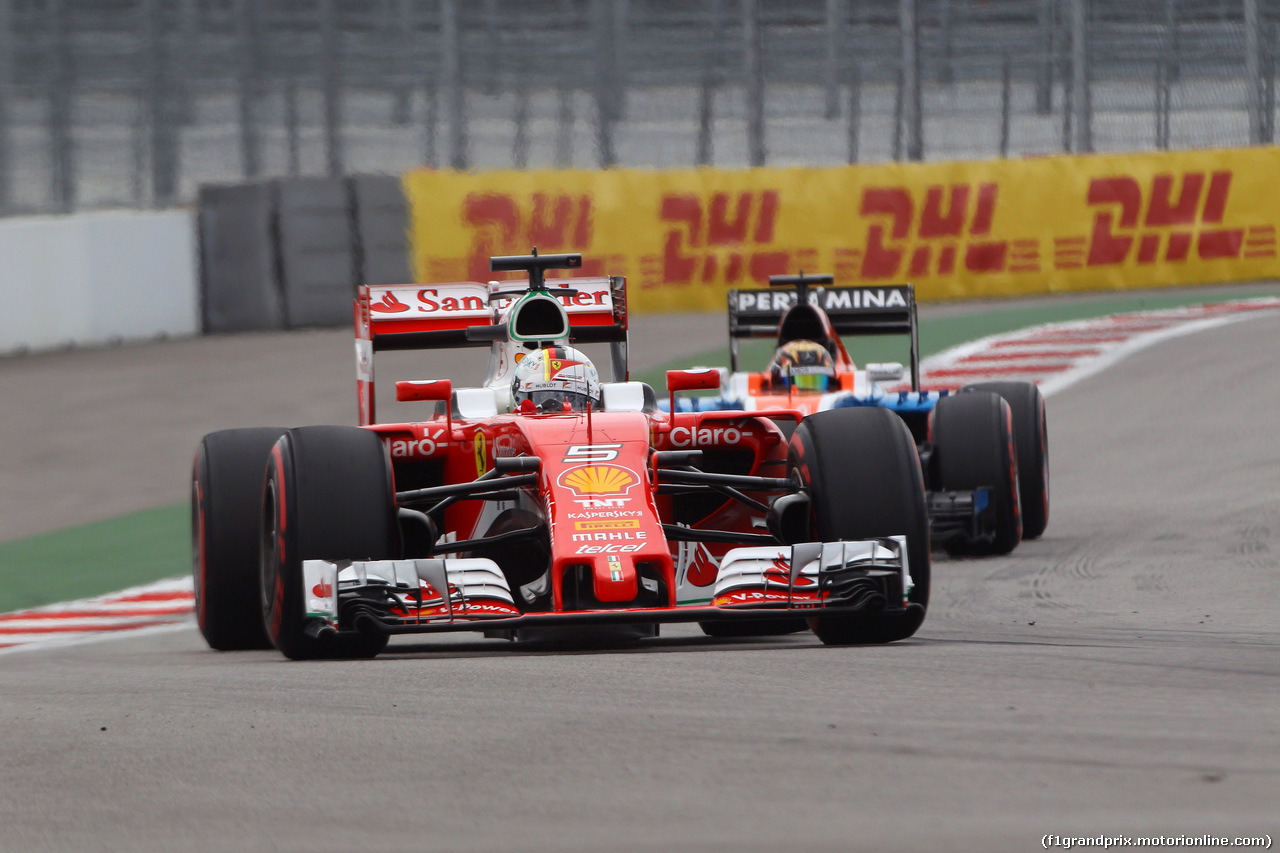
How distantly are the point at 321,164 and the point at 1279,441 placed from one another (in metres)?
12.5

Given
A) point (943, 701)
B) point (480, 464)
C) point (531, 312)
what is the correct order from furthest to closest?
1. point (531, 312)
2. point (480, 464)
3. point (943, 701)

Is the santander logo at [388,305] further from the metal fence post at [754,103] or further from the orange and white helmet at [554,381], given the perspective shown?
the metal fence post at [754,103]

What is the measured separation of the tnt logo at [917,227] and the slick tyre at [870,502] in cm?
1555

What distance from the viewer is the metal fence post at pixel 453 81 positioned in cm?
2225

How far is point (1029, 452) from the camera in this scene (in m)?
10.5

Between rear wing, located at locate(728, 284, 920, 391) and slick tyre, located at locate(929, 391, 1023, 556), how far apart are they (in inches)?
58.5

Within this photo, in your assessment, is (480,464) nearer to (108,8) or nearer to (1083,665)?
(1083,665)

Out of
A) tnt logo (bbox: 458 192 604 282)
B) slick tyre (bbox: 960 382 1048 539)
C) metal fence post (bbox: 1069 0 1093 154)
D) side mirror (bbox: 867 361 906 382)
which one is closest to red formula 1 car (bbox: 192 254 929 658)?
slick tyre (bbox: 960 382 1048 539)

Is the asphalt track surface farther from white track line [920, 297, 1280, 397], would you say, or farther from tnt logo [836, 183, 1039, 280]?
tnt logo [836, 183, 1039, 280]

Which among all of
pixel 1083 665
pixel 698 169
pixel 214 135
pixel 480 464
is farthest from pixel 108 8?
pixel 1083 665

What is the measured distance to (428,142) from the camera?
22.3 meters

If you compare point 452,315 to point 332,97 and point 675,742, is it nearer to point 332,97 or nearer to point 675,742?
point 675,742

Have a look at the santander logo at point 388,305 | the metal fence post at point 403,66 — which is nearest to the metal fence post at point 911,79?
the metal fence post at point 403,66

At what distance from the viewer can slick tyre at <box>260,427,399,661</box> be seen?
20.4 feet
